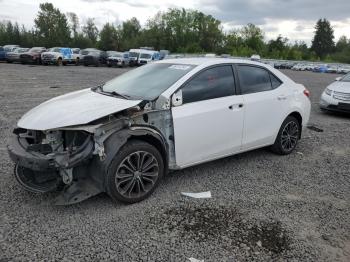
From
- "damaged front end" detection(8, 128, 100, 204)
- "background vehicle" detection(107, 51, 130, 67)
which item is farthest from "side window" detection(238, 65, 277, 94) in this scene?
"background vehicle" detection(107, 51, 130, 67)

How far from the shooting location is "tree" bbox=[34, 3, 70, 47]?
6299cm

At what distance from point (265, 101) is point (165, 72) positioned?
1.64 meters

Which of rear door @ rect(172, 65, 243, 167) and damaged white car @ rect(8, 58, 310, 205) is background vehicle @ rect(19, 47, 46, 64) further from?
rear door @ rect(172, 65, 243, 167)

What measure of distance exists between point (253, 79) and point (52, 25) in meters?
73.0

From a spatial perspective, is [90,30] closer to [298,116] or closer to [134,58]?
[134,58]

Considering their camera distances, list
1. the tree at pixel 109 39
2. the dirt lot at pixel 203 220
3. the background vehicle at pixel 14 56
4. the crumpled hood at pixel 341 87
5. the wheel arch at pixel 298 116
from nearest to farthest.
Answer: the dirt lot at pixel 203 220 < the wheel arch at pixel 298 116 < the crumpled hood at pixel 341 87 < the background vehicle at pixel 14 56 < the tree at pixel 109 39

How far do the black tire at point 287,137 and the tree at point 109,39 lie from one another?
6978 centimetres

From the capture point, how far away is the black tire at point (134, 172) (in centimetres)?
375

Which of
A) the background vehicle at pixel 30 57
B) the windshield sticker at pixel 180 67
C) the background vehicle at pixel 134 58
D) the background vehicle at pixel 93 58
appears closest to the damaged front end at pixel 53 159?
the windshield sticker at pixel 180 67

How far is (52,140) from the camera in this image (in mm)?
3725

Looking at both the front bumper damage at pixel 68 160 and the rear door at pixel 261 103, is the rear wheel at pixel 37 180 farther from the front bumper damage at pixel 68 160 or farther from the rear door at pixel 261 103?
the rear door at pixel 261 103

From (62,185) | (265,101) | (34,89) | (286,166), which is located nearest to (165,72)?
(265,101)

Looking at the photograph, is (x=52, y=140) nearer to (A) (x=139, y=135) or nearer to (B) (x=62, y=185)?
(B) (x=62, y=185)

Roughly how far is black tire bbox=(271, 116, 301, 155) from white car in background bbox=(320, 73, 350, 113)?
4.22m
